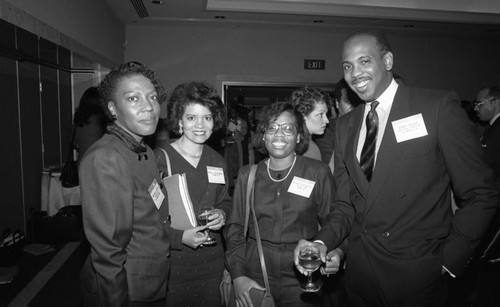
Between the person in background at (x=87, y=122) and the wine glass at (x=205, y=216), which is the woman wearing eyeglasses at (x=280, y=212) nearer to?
the wine glass at (x=205, y=216)

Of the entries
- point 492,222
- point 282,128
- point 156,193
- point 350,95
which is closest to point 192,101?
point 282,128

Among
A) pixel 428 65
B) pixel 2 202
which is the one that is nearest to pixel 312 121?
pixel 2 202

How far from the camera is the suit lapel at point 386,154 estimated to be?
170 cm

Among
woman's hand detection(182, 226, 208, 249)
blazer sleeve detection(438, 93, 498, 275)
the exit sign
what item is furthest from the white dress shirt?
the exit sign

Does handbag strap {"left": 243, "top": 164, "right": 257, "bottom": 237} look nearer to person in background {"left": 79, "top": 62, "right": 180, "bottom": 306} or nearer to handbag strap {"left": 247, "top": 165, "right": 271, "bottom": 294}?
handbag strap {"left": 247, "top": 165, "right": 271, "bottom": 294}

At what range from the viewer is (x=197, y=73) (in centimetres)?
809

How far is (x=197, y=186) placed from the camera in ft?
7.63

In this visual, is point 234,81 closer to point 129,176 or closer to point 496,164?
point 496,164

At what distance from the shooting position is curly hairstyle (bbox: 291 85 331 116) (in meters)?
2.97

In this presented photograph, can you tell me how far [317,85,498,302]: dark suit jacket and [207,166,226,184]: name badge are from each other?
0.94 meters

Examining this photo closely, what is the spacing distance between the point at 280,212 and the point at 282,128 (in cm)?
53

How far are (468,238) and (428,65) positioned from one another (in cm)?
836

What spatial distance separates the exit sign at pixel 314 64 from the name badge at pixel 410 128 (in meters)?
6.89

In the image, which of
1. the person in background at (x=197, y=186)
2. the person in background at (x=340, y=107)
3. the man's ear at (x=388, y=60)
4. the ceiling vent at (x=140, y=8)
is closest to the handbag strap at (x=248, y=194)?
the person in background at (x=197, y=186)
